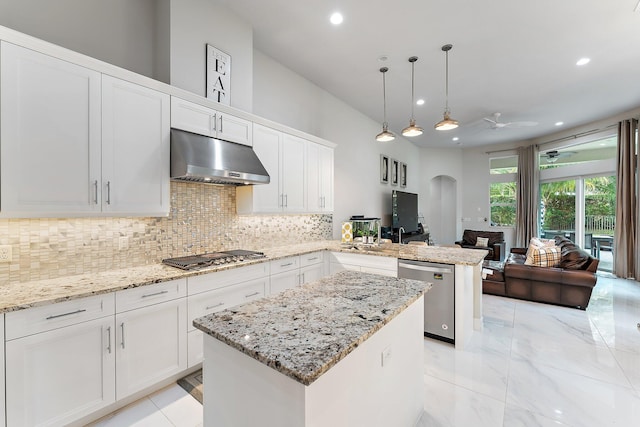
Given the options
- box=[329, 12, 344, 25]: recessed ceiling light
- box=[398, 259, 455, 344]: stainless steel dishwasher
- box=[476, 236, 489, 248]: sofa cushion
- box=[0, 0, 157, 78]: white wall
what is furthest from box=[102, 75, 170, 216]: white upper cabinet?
box=[476, 236, 489, 248]: sofa cushion

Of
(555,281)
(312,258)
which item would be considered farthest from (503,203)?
(312,258)

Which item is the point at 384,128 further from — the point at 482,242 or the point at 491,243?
the point at 491,243

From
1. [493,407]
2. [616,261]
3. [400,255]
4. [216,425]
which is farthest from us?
[616,261]

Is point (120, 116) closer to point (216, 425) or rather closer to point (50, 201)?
point (50, 201)

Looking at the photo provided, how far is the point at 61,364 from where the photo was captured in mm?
1581

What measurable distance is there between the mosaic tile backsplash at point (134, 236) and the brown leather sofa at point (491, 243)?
6.15 metres

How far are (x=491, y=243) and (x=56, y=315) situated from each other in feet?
27.9

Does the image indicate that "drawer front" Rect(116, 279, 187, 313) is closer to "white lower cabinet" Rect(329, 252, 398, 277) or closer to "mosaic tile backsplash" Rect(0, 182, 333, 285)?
"mosaic tile backsplash" Rect(0, 182, 333, 285)

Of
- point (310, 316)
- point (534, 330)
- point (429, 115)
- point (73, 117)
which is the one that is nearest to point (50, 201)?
point (73, 117)

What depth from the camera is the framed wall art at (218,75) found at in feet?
8.90

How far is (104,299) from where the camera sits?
1.72 m

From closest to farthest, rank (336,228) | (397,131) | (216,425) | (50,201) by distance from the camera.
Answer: (216,425), (50,201), (336,228), (397,131)

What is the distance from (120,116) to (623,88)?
703 cm

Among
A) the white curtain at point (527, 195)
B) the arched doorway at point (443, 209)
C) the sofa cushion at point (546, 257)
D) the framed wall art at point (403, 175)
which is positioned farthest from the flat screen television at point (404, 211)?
the white curtain at point (527, 195)
